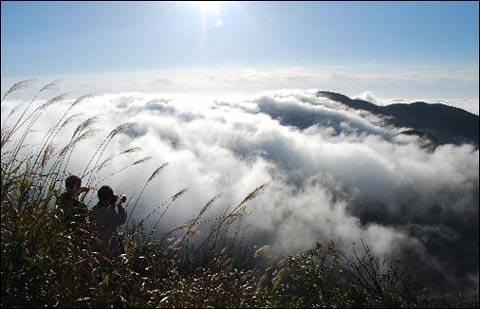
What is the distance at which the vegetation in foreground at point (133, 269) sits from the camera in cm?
354

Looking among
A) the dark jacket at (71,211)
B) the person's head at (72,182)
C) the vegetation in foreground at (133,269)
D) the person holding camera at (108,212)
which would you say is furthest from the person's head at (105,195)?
the dark jacket at (71,211)

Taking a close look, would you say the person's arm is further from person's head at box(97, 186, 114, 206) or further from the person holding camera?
person's head at box(97, 186, 114, 206)

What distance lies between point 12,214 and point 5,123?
1.91 m

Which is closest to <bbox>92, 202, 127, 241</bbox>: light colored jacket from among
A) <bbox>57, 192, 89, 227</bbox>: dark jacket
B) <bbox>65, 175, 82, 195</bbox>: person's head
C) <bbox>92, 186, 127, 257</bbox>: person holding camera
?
<bbox>92, 186, 127, 257</bbox>: person holding camera

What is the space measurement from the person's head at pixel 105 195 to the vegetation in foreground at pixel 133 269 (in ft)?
3.42

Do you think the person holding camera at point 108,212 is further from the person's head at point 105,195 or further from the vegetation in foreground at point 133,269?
the vegetation in foreground at point 133,269

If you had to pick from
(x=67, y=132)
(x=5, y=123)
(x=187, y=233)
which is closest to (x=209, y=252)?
(x=187, y=233)

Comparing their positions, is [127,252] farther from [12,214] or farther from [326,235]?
[326,235]

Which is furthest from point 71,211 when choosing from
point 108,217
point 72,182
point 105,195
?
point 105,195

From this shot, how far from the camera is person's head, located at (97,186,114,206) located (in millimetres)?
6422

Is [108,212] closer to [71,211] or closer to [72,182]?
[72,182]

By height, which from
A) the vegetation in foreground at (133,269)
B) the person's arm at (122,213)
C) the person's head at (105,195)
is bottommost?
the person's arm at (122,213)

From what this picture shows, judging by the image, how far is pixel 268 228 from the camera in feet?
621

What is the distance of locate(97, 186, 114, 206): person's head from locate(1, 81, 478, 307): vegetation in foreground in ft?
3.42
